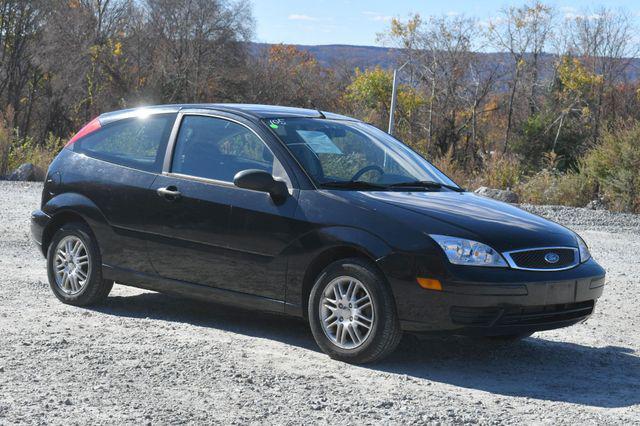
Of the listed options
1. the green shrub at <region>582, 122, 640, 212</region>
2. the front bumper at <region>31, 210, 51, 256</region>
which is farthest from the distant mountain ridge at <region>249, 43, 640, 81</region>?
the front bumper at <region>31, 210, 51, 256</region>

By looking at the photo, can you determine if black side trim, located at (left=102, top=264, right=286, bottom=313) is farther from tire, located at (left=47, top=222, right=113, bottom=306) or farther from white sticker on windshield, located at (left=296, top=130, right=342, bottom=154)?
white sticker on windshield, located at (left=296, top=130, right=342, bottom=154)

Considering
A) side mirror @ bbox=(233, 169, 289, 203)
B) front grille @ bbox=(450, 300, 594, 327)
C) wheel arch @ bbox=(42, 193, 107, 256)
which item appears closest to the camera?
front grille @ bbox=(450, 300, 594, 327)

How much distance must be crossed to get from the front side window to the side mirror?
19cm

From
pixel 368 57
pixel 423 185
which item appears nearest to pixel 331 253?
pixel 423 185

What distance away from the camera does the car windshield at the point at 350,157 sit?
22.3ft

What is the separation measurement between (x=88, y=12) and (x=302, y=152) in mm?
59188

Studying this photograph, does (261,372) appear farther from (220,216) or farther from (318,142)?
(318,142)

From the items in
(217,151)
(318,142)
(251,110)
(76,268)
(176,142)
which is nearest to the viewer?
(318,142)

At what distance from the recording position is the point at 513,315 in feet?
19.8

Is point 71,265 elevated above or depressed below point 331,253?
below

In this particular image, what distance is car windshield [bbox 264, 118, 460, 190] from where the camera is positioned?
6801mm

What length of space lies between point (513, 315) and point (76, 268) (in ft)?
12.0

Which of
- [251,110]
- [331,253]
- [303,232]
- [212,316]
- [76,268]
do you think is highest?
[251,110]

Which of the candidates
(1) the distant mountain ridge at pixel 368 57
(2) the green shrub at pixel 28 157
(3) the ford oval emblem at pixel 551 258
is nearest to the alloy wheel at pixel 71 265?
(3) the ford oval emblem at pixel 551 258
